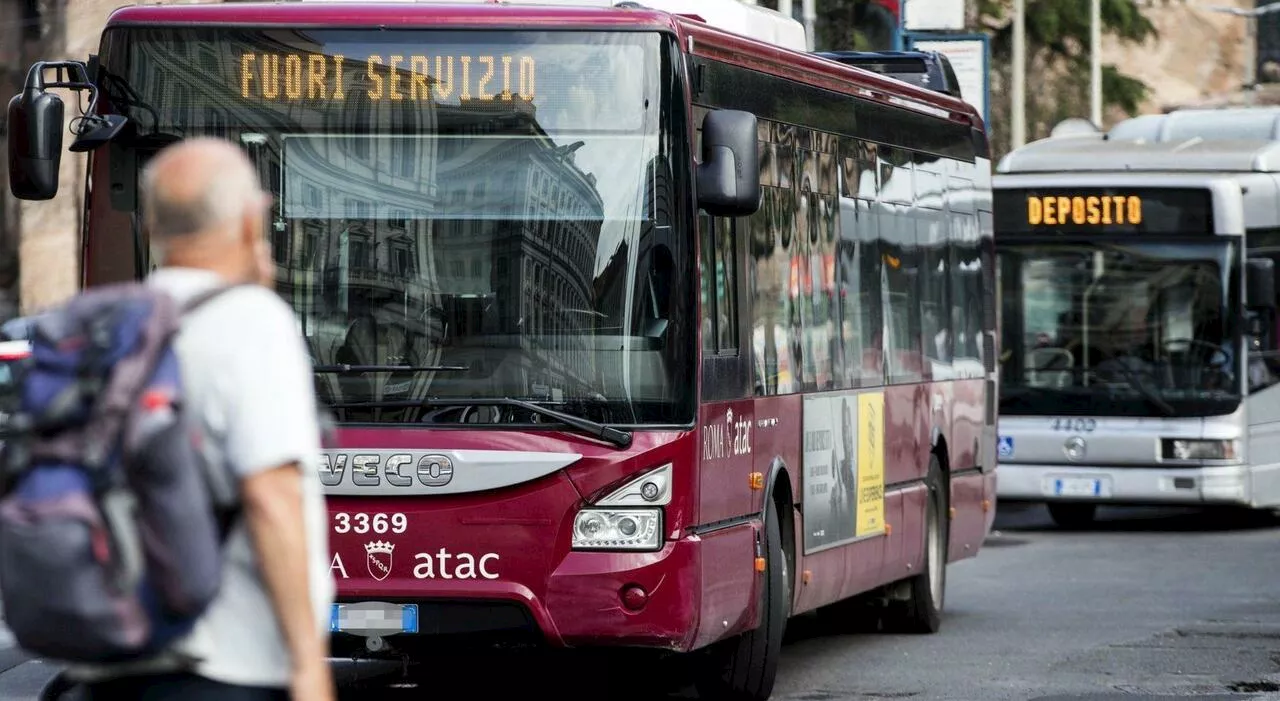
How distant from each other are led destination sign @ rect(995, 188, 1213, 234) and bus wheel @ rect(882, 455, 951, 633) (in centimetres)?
763

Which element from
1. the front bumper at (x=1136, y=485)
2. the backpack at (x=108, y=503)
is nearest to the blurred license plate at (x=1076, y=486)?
the front bumper at (x=1136, y=485)

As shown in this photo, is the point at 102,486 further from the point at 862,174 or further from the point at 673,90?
the point at 862,174

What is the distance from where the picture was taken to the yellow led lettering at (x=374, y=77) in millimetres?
9070

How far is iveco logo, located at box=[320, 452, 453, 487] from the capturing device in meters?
8.78

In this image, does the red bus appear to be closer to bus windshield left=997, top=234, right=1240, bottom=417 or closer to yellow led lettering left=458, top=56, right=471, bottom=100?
yellow led lettering left=458, top=56, right=471, bottom=100

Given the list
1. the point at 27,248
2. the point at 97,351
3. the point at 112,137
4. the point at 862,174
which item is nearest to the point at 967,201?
the point at 862,174

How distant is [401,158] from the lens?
9.02 m

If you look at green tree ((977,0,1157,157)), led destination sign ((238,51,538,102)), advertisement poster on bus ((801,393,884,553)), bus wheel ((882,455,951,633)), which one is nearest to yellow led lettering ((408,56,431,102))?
led destination sign ((238,51,538,102))

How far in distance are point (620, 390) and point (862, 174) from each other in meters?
3.22

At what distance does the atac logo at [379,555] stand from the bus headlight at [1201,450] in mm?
12782

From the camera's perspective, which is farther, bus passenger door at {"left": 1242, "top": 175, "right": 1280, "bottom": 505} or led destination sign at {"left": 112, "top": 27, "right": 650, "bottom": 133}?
bus passenger door at {"left": 1242, "top": 175, "right": 1280, "bottom": 505}

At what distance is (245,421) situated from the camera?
3.99 m

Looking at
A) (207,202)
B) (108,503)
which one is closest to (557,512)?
(207,202)

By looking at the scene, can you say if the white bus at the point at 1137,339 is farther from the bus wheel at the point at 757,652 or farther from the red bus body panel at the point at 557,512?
the red bus body panel at the point at 557,512
